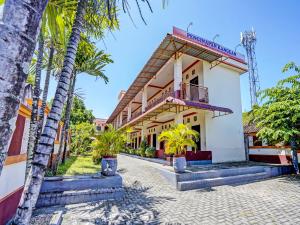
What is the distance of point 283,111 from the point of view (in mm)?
9789

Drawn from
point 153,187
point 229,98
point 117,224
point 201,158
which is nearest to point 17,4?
point 117,224

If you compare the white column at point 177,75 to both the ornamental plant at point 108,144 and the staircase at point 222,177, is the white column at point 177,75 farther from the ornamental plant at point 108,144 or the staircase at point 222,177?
the ornamental plant at point 108,144

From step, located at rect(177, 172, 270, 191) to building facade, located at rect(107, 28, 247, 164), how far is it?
3369 mm

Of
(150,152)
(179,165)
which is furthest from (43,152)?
(150,152)

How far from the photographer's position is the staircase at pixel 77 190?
223 inches

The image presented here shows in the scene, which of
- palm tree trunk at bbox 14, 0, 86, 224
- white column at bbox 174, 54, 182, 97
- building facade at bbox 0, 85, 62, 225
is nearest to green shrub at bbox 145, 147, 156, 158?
white column at bbox 174, 54, 182, 97

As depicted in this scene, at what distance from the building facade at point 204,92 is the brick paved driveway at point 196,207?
4876mm

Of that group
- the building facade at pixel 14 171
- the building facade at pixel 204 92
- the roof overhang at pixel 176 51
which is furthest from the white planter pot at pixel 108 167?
the roof overhang at pixel 176 51

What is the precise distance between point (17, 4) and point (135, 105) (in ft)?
87.6

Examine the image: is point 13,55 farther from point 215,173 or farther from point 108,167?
point 215,173

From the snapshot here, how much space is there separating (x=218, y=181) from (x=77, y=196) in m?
6.03

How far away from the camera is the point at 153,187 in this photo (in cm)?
787

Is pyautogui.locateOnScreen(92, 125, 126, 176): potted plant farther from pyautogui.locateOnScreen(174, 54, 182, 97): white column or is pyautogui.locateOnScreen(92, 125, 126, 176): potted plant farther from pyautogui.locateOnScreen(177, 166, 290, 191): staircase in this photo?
pyautogui.locateOnScreen(174, 54, 182, 97): white column

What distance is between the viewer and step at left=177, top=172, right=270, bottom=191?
7.56 meters
